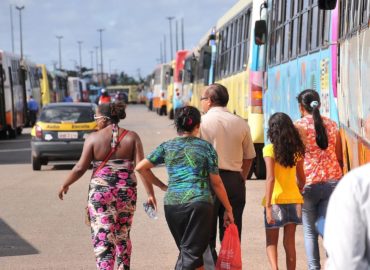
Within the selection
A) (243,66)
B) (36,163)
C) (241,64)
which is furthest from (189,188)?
(36,163)

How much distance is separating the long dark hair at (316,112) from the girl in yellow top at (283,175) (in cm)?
20

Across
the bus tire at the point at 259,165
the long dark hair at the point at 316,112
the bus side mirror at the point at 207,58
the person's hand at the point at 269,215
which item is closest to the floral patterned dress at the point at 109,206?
the person's hand at the point at 269,215

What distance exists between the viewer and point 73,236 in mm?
11992

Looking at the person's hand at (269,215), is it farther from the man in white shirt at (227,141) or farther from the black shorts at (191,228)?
the black shorts at (191,228)

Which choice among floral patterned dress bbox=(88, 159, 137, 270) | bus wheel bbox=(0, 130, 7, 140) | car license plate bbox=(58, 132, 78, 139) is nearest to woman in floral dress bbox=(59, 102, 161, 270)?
floral patterned dress bbox=(88, 159, 137, 270)

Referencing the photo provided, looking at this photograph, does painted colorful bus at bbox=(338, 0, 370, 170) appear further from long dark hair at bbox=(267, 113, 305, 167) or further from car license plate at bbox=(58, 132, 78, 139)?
car license plate at bbox=(58, 132, 78, 139)

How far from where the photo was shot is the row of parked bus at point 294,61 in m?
8.87

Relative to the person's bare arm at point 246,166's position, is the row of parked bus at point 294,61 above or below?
above

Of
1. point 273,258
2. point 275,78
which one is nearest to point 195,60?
point 275,78

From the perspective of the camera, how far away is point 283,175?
8484 millimetres

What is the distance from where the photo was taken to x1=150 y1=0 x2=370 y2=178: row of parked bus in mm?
8867

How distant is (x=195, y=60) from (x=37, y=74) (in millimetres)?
19371

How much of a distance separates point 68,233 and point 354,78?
4.44m

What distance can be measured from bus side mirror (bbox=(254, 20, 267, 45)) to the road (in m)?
2.27
